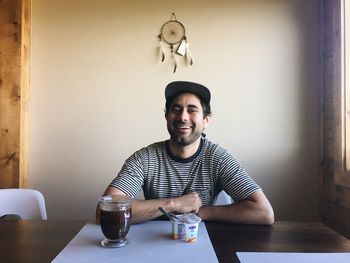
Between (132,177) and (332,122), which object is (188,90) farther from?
(332,122)

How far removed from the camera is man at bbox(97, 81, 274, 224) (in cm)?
147

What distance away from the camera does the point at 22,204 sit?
5.75 feet

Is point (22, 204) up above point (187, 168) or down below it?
below

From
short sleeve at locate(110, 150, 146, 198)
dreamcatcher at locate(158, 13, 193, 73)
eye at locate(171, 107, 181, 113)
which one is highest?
dreamcatcher at locate(158, 13, 193, 73)

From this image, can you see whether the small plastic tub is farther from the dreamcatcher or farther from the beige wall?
the dreamcatcher

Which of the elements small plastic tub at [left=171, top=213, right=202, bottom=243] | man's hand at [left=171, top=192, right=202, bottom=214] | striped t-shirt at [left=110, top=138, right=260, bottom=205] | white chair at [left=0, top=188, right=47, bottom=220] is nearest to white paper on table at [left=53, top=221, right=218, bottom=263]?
small plastic tub at [left=171, top=213, right=202, bottom=243]

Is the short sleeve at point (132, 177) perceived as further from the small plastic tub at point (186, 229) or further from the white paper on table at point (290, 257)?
the white paper on table at point (290, 257)

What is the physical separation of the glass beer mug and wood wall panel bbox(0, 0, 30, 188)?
5.06 feet

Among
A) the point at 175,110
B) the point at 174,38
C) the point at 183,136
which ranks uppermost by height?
the point at 174,38

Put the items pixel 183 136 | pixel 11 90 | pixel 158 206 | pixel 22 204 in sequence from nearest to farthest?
pixel 158 206
pixel 183 136
pixel 22 204
pixel 11 90

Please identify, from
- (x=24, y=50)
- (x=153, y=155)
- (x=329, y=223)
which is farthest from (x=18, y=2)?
(x=329, y=223)

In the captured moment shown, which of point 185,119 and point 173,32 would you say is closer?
point 185,119

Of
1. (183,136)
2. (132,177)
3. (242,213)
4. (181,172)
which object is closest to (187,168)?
(181,172)

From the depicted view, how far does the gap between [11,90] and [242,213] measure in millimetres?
1860
